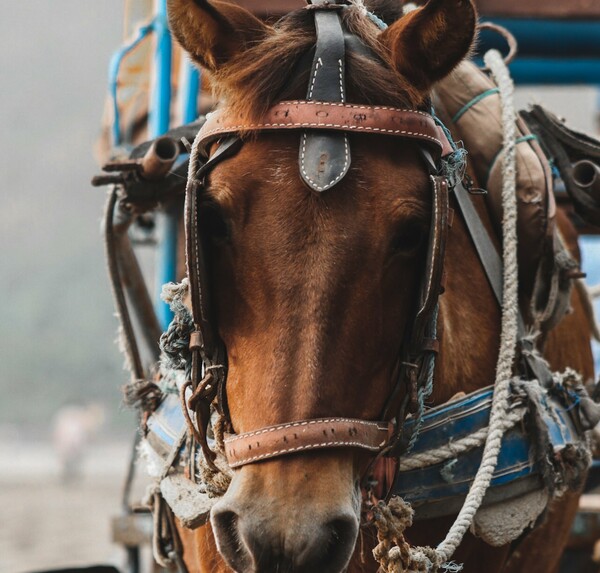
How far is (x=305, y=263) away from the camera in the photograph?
183 centimetres

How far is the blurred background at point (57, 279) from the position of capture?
13.9 meters

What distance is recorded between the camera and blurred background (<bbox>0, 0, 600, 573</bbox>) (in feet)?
45.4

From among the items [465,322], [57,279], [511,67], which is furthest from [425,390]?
[57,279]

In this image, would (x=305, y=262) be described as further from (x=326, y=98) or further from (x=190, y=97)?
(x=190, y=97)

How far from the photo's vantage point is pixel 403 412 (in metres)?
1.94

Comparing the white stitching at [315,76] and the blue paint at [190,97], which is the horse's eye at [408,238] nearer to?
the white stitching at [315,76]

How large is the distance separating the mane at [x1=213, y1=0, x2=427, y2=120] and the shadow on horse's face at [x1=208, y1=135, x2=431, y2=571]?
0.08 meters

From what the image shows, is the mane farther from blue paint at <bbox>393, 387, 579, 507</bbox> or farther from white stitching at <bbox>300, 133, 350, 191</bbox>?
blue paint at <bbox>393, 387, 579, 507</bbox>

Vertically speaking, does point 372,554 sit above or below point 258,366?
below

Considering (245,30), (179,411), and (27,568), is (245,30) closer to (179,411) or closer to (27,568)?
(179,411)

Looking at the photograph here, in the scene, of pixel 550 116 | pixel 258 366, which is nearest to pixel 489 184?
pixel 550 116

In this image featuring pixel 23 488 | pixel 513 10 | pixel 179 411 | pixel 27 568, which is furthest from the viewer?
pixel 23 488

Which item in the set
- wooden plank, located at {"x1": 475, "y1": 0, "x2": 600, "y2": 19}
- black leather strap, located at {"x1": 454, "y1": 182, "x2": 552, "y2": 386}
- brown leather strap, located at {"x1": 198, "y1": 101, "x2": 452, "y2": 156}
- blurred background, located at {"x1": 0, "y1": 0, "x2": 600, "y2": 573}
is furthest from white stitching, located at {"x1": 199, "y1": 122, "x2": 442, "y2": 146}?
blurred background, located at {"x1": 0, "y1": 0, "x2": 600, "y2": 573}

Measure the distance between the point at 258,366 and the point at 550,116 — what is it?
155 cm
